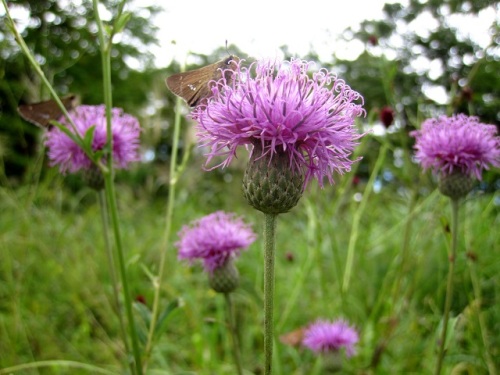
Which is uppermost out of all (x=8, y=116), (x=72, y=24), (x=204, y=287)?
(x=72, y=24)

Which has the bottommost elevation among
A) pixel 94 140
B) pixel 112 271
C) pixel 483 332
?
pixel 483 332

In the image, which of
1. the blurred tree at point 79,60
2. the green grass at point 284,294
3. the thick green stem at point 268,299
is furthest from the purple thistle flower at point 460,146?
the blurred tree at point 79,60

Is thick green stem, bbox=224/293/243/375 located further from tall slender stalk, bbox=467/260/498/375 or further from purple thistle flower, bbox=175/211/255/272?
tall slender stalk, bbox=467/260/498/375

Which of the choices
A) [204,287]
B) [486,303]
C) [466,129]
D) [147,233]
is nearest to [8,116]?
[147,233]

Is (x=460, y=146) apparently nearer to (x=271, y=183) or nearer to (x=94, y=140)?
(x=271, y=183)

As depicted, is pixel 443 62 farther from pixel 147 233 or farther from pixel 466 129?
pixel 466 129

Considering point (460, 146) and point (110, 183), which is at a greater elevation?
point (460, 146)

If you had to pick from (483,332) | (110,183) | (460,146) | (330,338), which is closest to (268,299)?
(110,183)

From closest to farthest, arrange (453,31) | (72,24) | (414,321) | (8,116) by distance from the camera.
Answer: (414,321) < (8,116) < (72,24) < (453,31)
